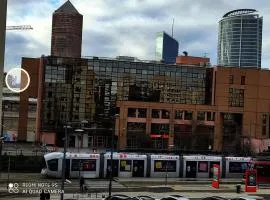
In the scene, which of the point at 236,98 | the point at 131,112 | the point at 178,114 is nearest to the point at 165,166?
the point at 131,112

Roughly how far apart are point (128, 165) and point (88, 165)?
4449 mm

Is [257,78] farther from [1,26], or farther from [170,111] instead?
[1,26]

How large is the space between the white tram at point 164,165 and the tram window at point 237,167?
6628mm

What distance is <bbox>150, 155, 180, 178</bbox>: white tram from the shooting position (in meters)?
51.8

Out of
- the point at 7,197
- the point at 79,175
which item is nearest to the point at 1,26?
the point at 7,197

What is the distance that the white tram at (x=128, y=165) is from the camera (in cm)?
5059

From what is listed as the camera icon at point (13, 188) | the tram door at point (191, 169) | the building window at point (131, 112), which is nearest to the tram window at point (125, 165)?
the tram door at point (191, 169)

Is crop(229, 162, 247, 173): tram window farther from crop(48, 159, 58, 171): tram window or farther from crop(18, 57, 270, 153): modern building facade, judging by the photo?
crop(18, 57, 270, 153): modern building facade

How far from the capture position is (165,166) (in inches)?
2067

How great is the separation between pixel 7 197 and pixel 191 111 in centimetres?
6973

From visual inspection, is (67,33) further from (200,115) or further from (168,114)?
(200,115)

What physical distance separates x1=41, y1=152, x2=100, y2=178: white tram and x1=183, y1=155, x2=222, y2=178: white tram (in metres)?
10.2

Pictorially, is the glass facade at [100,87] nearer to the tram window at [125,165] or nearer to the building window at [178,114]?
the building window at [178,114]
